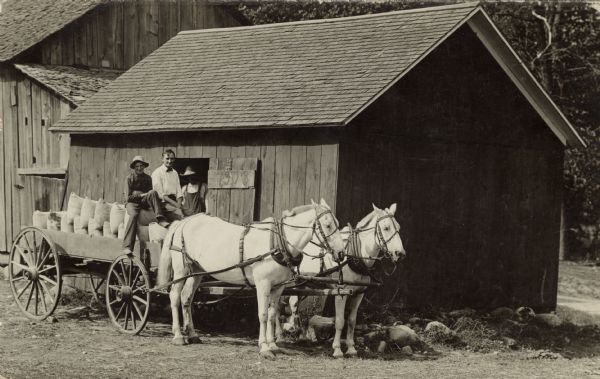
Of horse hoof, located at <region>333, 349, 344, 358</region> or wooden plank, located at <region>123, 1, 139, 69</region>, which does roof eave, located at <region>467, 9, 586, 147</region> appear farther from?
wooden plank, located at <region>123, 1, 139, 69</region>

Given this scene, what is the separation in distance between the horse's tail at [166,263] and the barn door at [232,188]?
2.34 m

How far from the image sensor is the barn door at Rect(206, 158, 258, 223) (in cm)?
1538

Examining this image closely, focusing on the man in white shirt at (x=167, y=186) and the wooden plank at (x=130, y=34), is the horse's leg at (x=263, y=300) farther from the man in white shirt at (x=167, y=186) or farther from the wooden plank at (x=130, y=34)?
the wooden plank at (x=130, y=34)

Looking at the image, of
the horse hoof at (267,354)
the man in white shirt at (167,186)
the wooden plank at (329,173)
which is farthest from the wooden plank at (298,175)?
the horse hoof at (267,354)

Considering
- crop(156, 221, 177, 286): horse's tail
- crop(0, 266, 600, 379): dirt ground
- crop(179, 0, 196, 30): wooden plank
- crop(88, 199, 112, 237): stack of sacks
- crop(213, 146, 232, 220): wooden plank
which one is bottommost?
crop(0, 266, 600, 379): dirt ground

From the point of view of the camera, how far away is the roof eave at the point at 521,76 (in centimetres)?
1588

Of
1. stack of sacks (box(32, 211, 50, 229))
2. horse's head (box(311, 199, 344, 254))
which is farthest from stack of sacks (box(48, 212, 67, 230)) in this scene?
horse's head (box(311, 199, 344, 254))

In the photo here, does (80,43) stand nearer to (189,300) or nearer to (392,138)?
(392,138)

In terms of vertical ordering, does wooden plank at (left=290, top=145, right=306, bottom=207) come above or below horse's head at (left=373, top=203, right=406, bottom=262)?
above

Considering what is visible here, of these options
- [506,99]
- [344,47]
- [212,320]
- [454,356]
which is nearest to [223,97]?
[344,47]

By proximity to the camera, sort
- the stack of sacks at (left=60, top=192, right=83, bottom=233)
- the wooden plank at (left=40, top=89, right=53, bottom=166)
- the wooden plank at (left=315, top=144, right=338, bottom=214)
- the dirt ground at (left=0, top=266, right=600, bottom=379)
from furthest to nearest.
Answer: the wooden plank at (left=40, top=89, right=53, bottom=166) < the stack of sacks at (left=60, top=192, right=83, bottom=233) < the wooden plank at (left=315, top=144, right=338, bottom=214) < the dirt ground at (left=0, top=266, right=600, bottom=379)

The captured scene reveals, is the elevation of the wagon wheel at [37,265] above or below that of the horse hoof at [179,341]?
above

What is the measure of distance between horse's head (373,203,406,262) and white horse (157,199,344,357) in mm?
894

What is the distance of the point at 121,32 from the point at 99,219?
998cm
